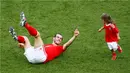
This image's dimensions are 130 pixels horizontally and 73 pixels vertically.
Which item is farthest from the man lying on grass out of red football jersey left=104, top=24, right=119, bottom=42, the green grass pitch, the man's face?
red football jersey left=104, top=24, right=119, bottom=42

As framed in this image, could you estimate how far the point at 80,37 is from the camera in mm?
9836

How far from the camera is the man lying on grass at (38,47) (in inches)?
335

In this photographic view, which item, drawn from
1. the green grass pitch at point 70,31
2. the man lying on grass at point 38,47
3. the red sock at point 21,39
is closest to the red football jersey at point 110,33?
the green grass pitch at point 70,31

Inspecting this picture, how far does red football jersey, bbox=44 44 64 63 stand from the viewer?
870 cm

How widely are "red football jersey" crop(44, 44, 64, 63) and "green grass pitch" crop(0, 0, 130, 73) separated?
0.39 ft

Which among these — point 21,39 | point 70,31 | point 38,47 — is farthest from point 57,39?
point 70,31

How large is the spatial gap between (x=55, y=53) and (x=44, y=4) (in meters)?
3.03

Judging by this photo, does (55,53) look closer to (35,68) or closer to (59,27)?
(35,68)

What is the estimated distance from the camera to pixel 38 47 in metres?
8.59

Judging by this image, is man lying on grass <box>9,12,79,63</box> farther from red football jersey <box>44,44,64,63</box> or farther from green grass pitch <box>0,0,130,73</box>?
green grass pitch <box>0,0,130,73</box>

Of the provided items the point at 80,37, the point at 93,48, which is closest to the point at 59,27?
the point at 80,37

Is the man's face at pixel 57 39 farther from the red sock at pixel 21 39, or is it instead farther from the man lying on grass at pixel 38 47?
the red sock at pixel 21 39

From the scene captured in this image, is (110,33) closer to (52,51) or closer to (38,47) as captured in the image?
(52,51)

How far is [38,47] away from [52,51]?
1.22ft
